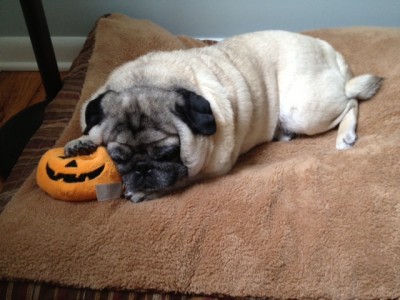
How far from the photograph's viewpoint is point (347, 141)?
177cm

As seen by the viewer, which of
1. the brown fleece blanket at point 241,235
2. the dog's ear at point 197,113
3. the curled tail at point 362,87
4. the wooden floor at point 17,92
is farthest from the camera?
the wooden floor at point 17,92

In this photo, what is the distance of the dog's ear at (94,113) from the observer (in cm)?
140

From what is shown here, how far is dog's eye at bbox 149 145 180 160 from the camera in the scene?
54.4 inches

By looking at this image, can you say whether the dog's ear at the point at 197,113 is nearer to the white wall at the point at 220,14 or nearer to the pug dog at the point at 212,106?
the pug dog at the point at 212,106

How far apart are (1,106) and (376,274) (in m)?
2.51

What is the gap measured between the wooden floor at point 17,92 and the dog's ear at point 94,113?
1350 millimetres

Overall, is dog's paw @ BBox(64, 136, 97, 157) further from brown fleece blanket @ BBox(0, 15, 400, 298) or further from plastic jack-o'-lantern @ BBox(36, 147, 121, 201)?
brown fleece blanket @ BBox(0, 15, 400, 298)

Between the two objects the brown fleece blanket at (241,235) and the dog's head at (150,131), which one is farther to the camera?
the dog's head at (150,131)

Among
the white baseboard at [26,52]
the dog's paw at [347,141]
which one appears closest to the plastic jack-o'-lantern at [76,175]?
the dog's paw at [347,141]

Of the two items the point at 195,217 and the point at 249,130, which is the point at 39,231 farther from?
the point at 249,130

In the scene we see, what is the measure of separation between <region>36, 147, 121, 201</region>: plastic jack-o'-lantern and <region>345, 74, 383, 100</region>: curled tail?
48.4 inches

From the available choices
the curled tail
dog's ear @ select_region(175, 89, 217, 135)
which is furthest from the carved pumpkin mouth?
the curled tail

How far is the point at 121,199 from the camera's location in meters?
1.46

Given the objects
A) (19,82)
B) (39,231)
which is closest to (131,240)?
(39,231)
